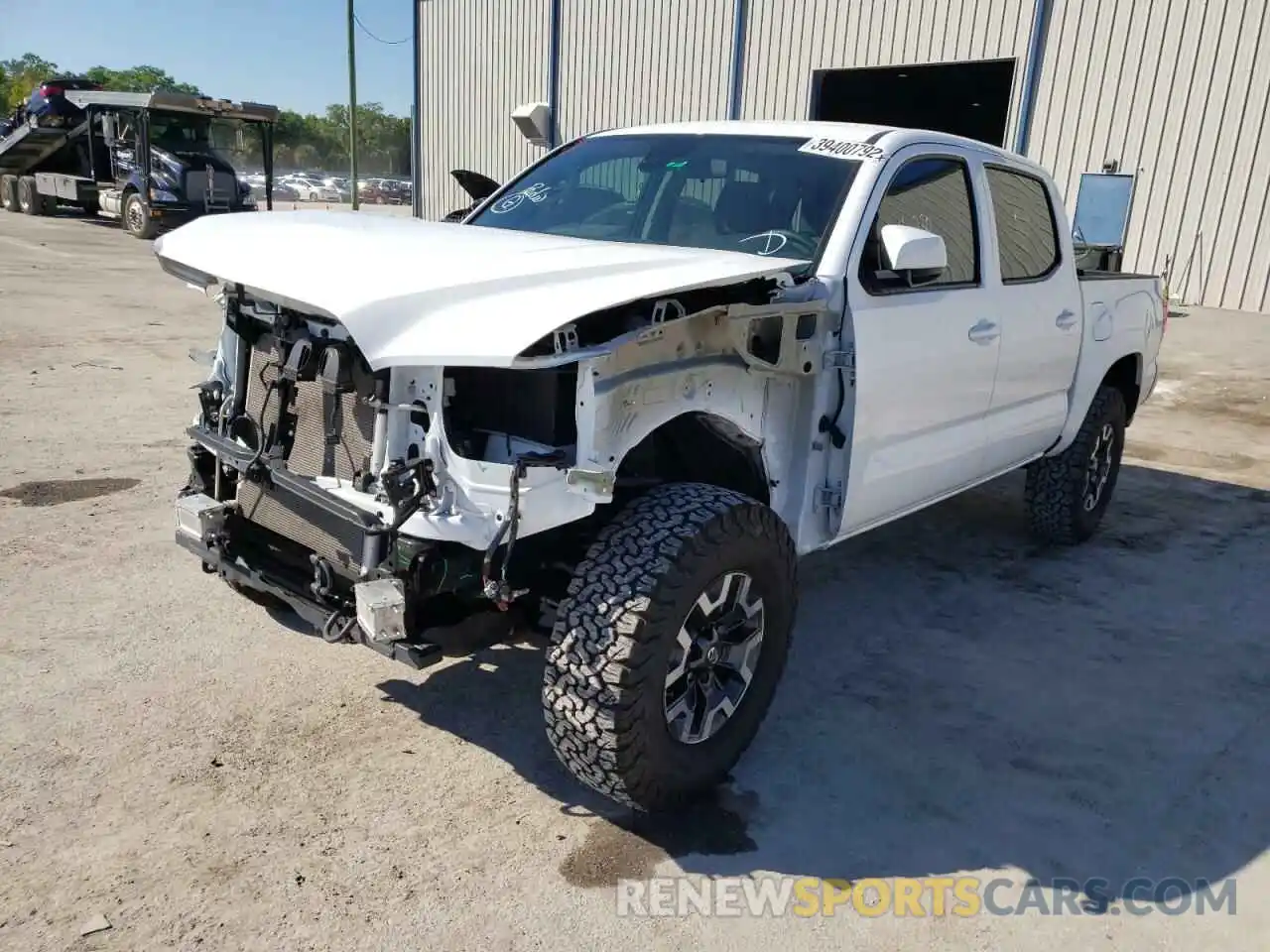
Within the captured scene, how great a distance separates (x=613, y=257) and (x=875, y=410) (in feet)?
3.64

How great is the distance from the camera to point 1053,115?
15.1m

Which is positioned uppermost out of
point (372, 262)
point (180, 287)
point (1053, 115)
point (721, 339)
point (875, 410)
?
point (1053, 115)

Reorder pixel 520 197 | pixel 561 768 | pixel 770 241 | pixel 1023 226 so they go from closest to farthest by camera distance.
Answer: pixel 561 768
pixel 770 241
pixel 520 197
pixel 1023 226

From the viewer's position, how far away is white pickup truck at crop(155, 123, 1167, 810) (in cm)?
263

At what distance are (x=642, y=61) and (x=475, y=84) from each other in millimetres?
5500

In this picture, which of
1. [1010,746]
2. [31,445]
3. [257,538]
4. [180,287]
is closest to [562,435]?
[257,538]

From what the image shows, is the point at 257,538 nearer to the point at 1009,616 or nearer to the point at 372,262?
the point at 372,262

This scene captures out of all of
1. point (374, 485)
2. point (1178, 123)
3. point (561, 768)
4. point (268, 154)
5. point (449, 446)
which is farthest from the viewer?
point (268, 154)

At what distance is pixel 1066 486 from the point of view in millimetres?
5328

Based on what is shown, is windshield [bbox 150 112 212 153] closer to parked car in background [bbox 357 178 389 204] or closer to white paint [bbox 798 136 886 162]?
white paint [bbox 798 136 886 162]

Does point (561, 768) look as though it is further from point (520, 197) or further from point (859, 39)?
point (859, 39)

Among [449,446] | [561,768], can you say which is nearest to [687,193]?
[449,446]

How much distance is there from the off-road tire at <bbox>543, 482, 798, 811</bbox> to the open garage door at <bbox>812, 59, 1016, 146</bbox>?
15.0m

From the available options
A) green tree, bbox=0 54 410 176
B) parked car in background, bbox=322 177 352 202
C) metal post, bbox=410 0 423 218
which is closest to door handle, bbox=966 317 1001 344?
metal post, bbox=410 0 423 218
